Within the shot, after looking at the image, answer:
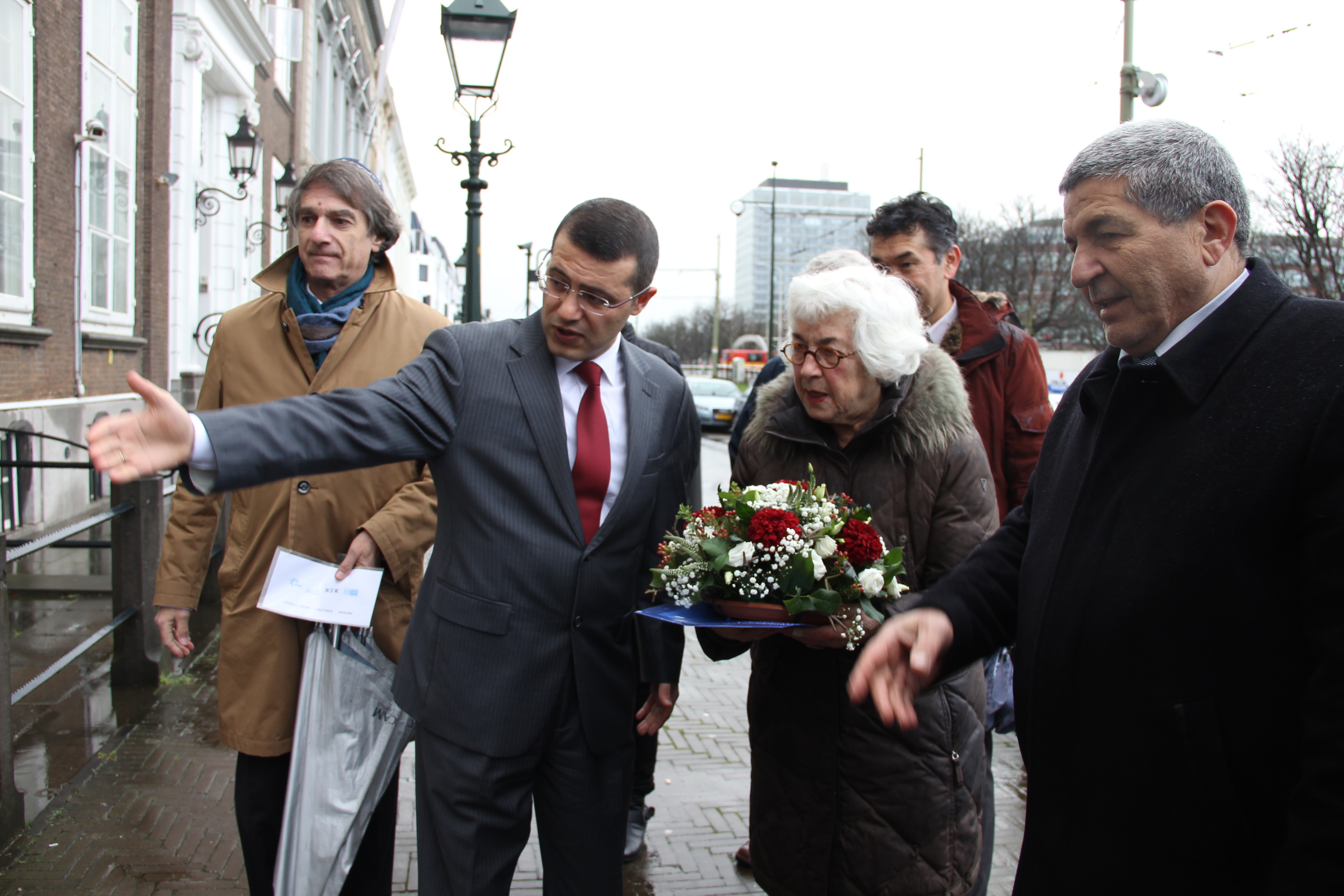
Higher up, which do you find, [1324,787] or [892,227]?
[892,227]

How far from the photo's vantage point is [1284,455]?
1.34 m

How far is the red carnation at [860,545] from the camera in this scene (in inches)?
85.0

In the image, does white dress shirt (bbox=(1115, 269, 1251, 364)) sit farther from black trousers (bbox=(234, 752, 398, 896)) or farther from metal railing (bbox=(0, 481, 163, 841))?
metal railing (bbox=(0, 481, 163, 841))

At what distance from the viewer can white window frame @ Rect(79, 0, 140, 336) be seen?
28.9ft

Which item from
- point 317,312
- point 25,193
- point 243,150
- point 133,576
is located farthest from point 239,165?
point 317,312

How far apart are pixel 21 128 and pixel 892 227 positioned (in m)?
7.71

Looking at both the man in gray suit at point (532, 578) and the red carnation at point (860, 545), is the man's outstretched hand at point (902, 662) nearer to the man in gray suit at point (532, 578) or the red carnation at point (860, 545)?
the red carnation at point (860, 545)

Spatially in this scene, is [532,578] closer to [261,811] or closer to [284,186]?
[261,811]

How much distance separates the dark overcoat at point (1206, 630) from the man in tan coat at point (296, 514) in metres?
1.75

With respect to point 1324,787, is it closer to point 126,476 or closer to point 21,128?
point 126,476

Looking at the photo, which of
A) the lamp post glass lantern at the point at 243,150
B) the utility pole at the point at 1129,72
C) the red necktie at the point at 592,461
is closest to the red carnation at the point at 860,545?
the red necktie at the point at 592,461

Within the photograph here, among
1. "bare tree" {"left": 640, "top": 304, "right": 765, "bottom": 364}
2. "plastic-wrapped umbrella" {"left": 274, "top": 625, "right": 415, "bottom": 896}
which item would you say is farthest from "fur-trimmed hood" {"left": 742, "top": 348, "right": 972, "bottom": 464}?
"bare tree" {"left": 640, "top": 304, "right": 765, "bottom": 364}

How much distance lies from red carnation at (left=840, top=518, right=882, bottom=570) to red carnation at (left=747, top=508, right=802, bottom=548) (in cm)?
11

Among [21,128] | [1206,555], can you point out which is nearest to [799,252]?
[21,128]
